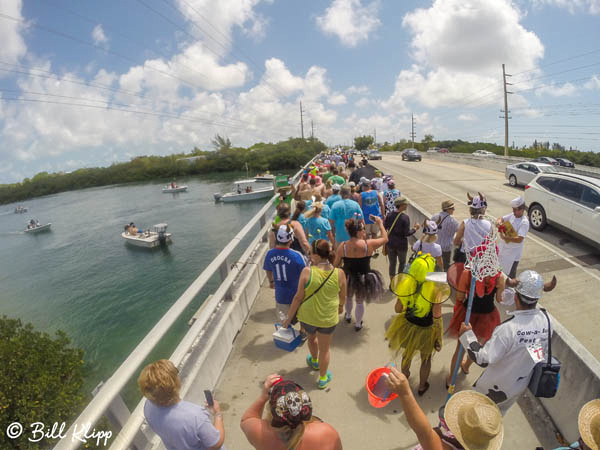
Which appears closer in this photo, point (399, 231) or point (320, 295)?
point (320, 295)

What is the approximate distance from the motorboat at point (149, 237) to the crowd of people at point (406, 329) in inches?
1230

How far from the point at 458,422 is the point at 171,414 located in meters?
1.80

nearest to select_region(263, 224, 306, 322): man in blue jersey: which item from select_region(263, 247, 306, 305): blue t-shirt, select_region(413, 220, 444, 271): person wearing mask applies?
select_region(263, 247, 306, 305): blue t-shirt

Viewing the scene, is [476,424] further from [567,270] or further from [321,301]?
[567,270]

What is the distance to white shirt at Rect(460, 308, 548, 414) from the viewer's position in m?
2.20

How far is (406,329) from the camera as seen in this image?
10.5 ft

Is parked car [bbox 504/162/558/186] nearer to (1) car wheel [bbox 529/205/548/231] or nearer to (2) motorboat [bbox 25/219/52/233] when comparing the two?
(1) car wheel [bbox 529/205/548/231]

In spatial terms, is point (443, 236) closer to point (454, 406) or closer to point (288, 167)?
point (454, 406)

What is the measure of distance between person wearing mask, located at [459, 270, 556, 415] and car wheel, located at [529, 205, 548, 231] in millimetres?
8756

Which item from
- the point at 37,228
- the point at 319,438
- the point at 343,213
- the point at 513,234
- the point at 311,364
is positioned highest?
the point at 343,213

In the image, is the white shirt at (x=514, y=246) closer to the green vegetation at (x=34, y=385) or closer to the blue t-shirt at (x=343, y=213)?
the blue t-shirt at (x=343, y=213)

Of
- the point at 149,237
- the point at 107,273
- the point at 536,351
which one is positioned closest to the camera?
the point at 536,351

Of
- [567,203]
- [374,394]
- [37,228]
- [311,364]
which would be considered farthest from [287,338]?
[37,228]

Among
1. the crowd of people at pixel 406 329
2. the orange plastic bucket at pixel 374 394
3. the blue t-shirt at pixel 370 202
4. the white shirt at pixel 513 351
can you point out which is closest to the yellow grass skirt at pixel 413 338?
the crowd of people at pixel 406 329
